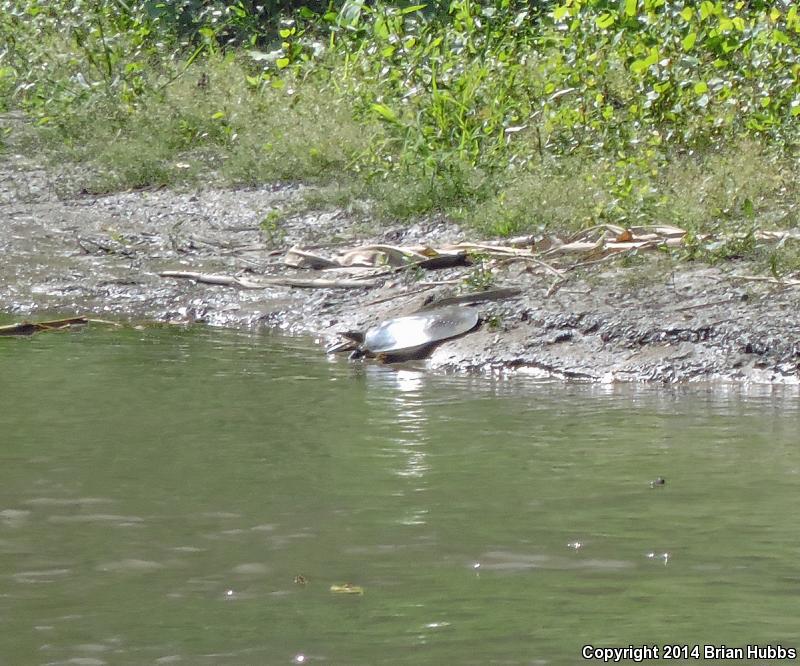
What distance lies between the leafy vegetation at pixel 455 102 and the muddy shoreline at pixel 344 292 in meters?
→ 0.29

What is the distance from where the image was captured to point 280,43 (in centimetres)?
1148

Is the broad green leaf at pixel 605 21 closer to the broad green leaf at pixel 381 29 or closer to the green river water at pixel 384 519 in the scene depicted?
the broad green leaf at pixel 381 29

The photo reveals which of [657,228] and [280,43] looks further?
[280,43]

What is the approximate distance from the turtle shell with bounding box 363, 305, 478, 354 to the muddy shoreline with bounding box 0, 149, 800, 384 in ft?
0.20

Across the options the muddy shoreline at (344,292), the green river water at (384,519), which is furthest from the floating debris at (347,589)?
the muddy shoreline at (344,292)

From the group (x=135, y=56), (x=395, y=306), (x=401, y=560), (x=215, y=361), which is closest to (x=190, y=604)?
(x=401, y=560)

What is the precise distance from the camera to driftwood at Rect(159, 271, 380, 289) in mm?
7074

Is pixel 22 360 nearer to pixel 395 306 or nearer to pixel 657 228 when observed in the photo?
pixel 395 306

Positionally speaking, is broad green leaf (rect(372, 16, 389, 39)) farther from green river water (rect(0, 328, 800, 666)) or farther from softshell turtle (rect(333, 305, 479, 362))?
green river water (rect(0, 328, 800, 666))

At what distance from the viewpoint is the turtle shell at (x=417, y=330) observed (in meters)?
6.04

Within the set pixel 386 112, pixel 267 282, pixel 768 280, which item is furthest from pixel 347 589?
pixel 386 112

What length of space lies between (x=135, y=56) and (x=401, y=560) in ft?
28.7

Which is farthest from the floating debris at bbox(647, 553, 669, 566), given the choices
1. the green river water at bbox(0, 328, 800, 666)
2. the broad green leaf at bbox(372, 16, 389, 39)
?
the broad green leaf at bbox(372, 16, 389, 39)

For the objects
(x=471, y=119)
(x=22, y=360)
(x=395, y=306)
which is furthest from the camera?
(x=471, y=119)
